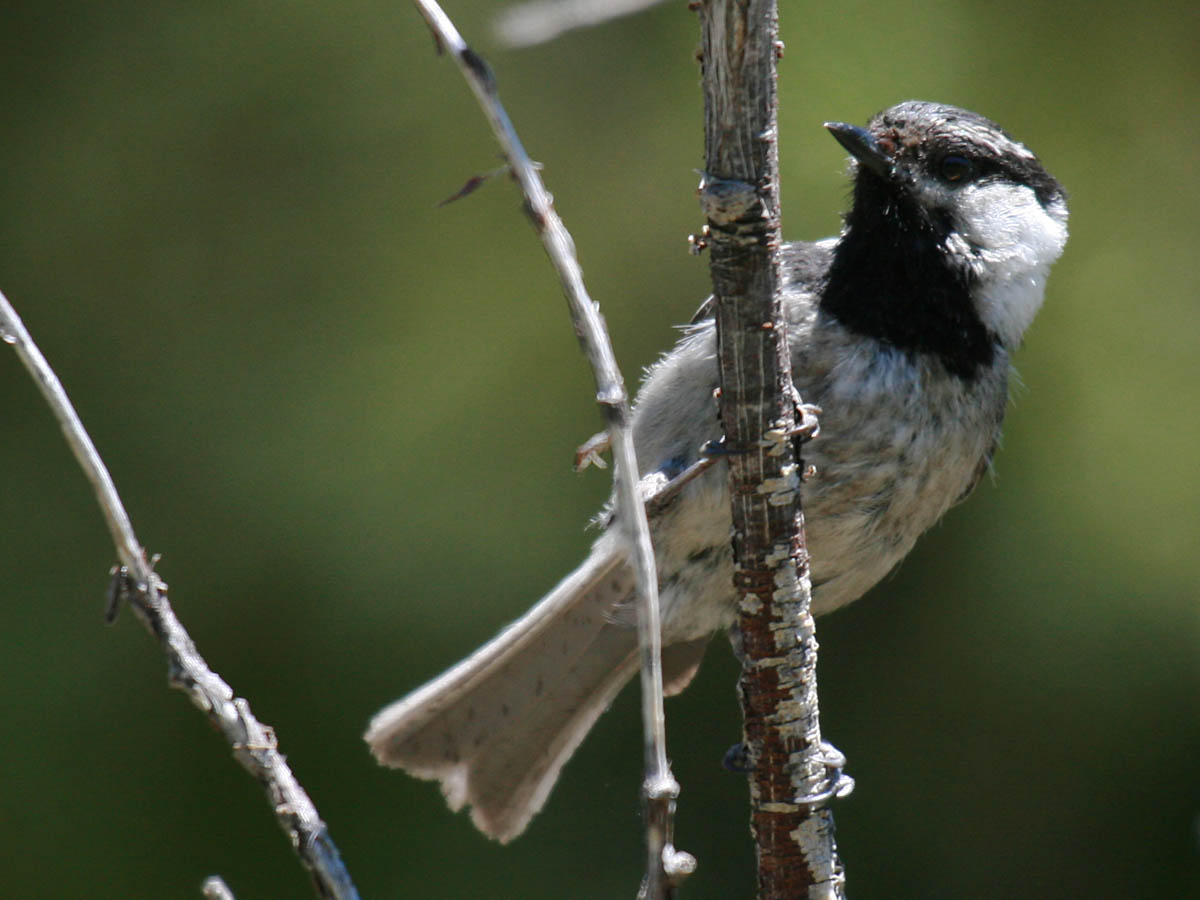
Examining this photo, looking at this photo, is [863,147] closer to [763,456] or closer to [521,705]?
[763,456]

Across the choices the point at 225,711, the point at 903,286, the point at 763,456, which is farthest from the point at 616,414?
the point at 903,286

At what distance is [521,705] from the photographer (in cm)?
248

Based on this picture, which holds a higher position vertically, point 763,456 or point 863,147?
point 863,147

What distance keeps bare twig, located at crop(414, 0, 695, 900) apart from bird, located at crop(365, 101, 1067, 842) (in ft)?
3.53

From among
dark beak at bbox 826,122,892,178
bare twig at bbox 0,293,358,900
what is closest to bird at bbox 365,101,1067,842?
dark beak at bbox 826,122,892,178

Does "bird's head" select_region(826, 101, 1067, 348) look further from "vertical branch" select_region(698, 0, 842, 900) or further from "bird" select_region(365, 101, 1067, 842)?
"vertical branch" select_region(698, 0, 842, 900)

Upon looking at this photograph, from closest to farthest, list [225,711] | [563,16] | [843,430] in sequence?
[563,16]
[225,711]
[843,430]

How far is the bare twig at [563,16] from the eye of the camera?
1050mm

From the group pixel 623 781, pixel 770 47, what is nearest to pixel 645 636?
pixel 770 47

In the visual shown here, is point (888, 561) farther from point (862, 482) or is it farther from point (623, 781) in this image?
point (623, 781)

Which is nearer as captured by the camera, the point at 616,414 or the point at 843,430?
the point at 616,414

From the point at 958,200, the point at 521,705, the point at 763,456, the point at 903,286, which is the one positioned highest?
the point at 958,200

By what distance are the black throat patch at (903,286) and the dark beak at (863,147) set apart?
0.16 feet

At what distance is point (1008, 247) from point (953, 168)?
0.18m
